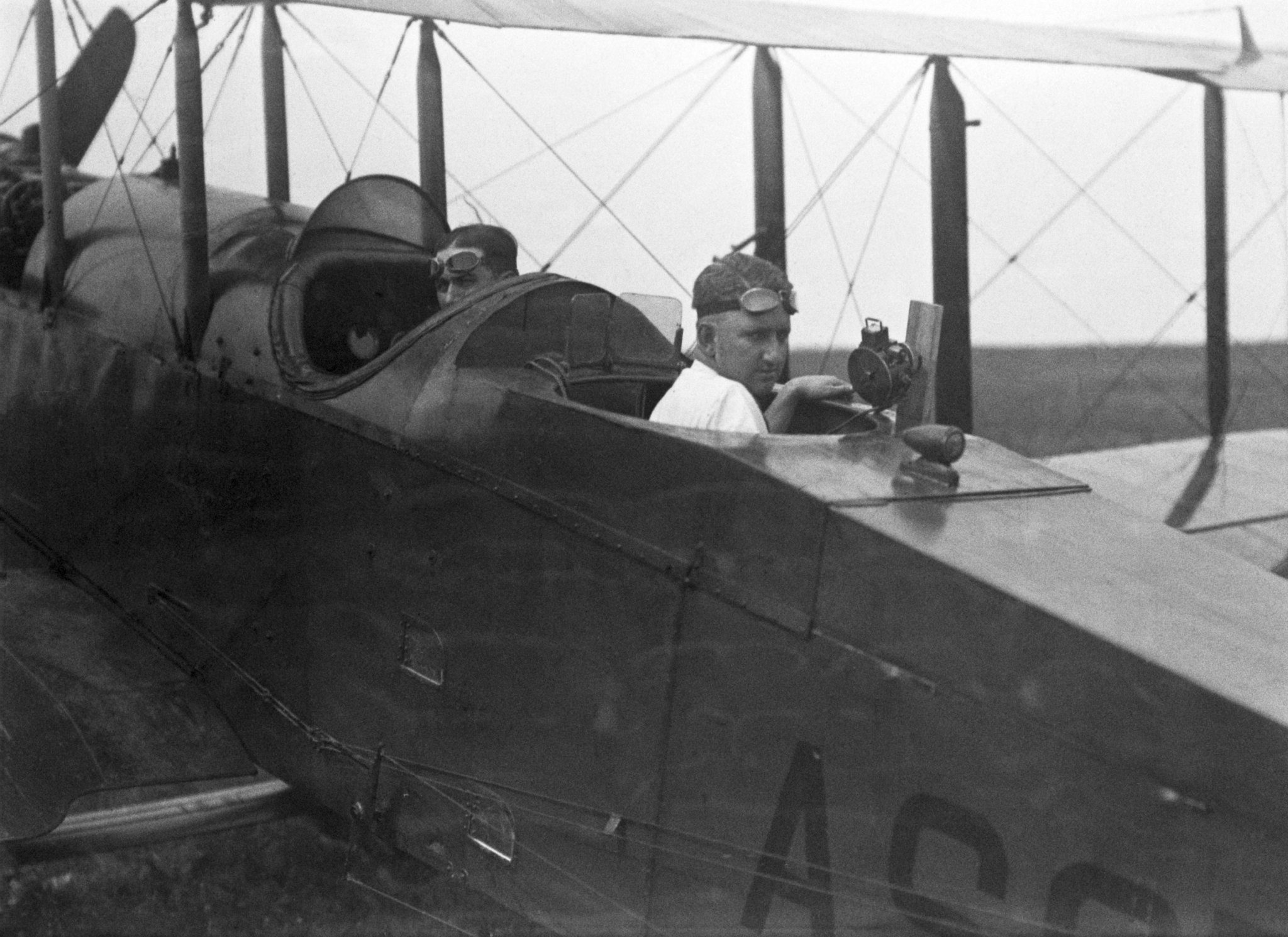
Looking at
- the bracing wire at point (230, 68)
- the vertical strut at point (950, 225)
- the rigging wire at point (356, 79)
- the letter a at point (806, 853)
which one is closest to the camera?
the letter a at point (806, 853)

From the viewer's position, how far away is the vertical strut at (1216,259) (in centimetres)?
1116

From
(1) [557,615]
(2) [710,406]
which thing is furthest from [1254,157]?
(1) [557,615]

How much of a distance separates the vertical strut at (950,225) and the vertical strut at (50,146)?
17.3 ft

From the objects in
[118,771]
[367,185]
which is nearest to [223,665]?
[118,771]

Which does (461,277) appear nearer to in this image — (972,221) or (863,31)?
(863,31)

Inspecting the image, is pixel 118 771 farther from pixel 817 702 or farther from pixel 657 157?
pixel 657 157

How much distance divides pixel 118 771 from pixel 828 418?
2.38 meters

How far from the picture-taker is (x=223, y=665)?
475cm

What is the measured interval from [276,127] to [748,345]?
4002 millimetres

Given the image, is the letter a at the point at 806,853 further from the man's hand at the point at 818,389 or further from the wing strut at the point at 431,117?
the wing strut at the point at 431,117

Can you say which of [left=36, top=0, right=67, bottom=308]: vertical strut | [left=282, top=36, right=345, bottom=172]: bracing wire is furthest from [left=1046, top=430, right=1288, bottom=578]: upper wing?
[left=36, top=0, right=67, bottom=308]: vertical strut

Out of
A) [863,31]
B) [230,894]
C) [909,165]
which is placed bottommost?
[230,894]

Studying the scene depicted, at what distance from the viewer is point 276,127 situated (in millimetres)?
6898

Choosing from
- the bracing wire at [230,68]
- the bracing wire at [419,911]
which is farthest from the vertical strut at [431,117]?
the bracing wire at [419,911]
